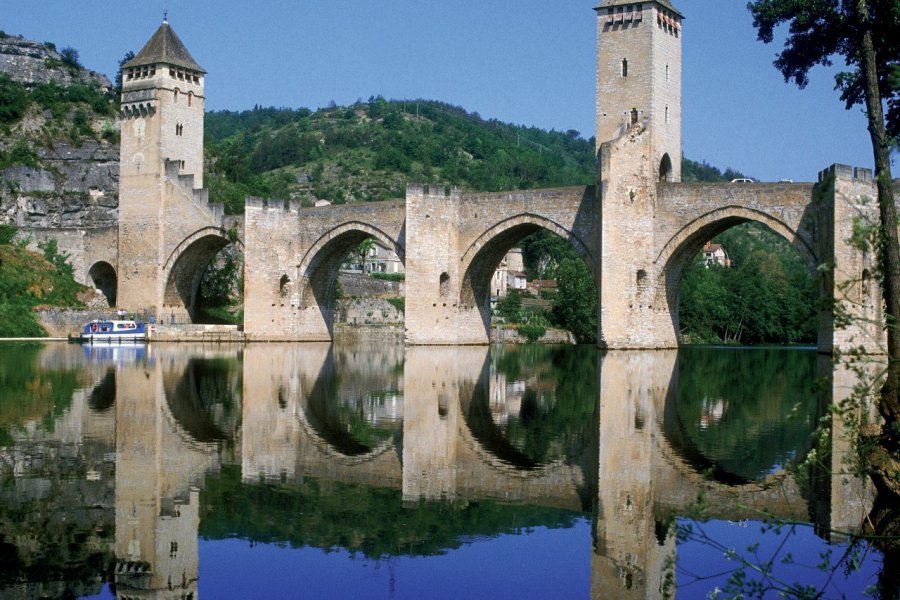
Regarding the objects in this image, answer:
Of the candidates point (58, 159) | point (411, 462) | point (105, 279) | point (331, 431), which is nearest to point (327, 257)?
point (105, 279)

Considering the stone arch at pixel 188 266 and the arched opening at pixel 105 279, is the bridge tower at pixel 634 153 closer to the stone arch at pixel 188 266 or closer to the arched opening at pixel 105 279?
the stone arch at pixel 188 266

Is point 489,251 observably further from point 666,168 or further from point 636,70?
point 636,70

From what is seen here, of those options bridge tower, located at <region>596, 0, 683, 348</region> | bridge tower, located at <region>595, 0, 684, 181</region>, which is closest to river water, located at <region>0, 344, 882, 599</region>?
bridge tower, located at <region>596, 0, 683, 348</region>

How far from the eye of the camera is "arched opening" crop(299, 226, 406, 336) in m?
43.3

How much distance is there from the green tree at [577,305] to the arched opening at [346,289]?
7536 millimetres

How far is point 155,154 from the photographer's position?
46219 mm

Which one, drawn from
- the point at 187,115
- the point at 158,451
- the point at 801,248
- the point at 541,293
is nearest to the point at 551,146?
the point at 541,293

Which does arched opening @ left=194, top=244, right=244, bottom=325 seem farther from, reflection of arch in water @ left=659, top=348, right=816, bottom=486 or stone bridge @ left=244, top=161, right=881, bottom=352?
reflection of arch in water @ left=659, top=348, right=816, bottom=486

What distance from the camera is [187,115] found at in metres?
47.0

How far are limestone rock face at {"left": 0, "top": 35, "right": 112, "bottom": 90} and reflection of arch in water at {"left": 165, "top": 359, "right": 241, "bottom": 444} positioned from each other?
4504 cm

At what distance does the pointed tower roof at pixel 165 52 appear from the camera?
46031 mm

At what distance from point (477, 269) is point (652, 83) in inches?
346

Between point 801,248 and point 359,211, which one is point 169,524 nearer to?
point 801,248

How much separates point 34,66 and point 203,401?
182 feet
